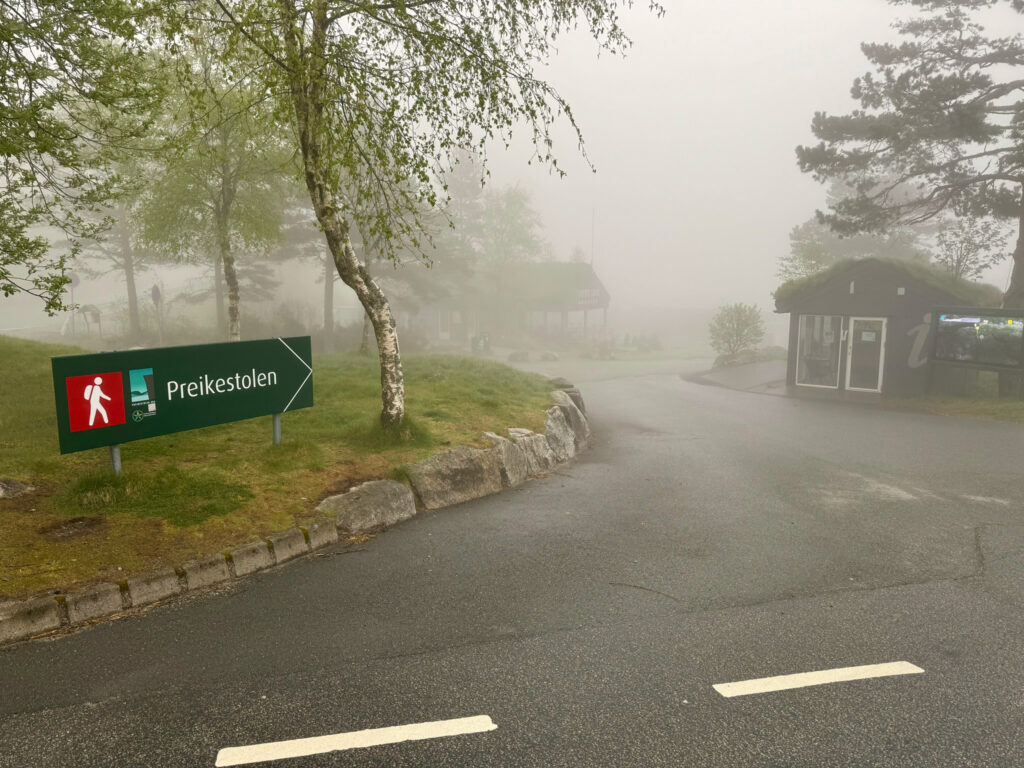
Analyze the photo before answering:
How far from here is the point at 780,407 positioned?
19656 millimetres

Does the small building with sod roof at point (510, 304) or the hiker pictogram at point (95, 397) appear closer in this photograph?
the hiker pictogram at point (95, 397)

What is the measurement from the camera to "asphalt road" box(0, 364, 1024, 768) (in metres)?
3.36

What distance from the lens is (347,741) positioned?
335 cm

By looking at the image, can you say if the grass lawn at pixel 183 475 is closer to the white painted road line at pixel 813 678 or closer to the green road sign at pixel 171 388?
the green road sign at pixel 171 388

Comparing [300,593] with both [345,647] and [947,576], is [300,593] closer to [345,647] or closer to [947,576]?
[345,647]

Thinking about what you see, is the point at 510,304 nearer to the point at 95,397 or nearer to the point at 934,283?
the point at 934,283

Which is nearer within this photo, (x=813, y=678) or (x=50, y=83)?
(x=813, y=678)

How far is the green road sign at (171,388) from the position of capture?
5.88m

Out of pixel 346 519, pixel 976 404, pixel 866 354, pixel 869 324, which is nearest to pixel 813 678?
pixel 346 519

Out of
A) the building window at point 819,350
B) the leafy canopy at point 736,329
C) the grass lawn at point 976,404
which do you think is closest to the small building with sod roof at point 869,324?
the building window at point 819,350

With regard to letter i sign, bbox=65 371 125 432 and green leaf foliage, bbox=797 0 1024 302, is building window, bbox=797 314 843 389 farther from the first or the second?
letter i sign, bbox=65 371 125 432

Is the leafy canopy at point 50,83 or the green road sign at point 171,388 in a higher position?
the leafy canopy at point 50,83

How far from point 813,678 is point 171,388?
637 cm

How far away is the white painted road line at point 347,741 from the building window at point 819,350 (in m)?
23.4
